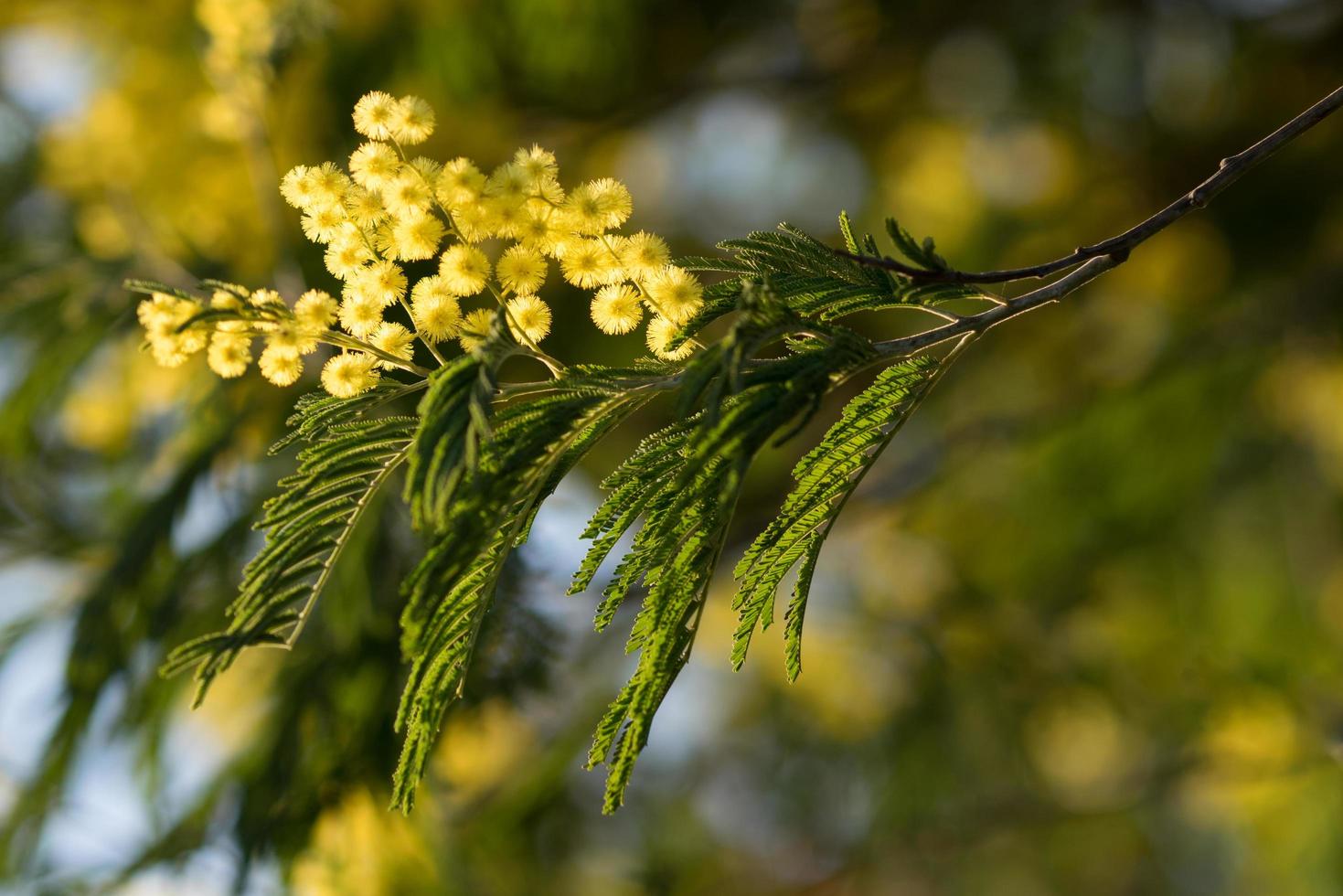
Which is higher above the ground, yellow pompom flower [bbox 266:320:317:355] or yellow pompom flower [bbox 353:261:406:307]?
yellow pompom flower [bbox 353:261:406:307]

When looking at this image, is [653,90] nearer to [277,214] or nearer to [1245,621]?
[277,214]

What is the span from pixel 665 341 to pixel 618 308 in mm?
49

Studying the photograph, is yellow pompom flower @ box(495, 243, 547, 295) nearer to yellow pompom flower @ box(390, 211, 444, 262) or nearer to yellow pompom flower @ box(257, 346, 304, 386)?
yellow pompom flower @ box(390, 211, 444, 262)

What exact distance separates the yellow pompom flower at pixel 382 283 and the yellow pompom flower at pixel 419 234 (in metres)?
0.02

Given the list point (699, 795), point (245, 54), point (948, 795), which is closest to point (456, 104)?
point (245, 54)

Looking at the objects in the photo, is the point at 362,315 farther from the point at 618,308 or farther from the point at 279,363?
the point at 618,308

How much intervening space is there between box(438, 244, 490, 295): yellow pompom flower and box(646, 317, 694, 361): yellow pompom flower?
0.48 feet

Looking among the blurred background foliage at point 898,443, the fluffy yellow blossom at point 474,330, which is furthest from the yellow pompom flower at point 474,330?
the blurred background foliage at point 898,443

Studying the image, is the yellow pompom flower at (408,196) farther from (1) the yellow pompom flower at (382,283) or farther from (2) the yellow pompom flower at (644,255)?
(2) the yellow pompom flower at (644,255)

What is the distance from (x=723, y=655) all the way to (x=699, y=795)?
585 millimetres

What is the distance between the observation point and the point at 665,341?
0.93m

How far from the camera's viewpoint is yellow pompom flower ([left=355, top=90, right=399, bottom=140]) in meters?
0.93

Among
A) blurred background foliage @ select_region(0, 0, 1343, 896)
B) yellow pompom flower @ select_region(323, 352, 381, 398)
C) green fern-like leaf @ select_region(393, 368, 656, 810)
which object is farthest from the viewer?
blurred background foliage @ select_region(0, 0, 1343, 896)

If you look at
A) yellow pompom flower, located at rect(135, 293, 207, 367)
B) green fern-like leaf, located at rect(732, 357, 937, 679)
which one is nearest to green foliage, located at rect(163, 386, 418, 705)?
yellow pompom flower, located at rect(135, 293, 207, 367)
